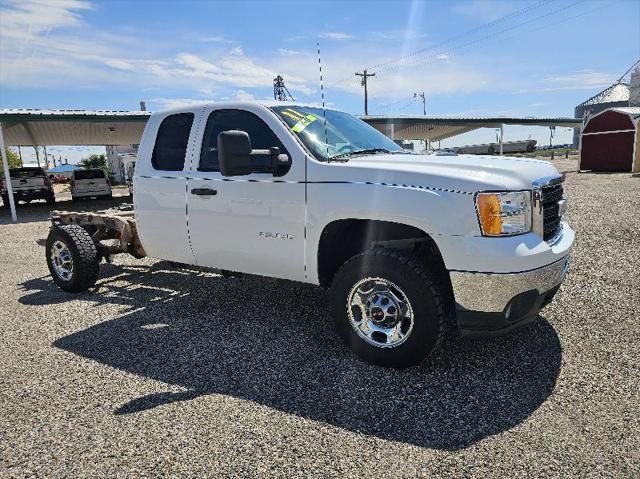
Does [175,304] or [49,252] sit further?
[49,252]

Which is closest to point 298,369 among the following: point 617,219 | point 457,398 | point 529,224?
point 457,398

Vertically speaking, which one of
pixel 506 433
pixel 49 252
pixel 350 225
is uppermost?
pixel 350 225

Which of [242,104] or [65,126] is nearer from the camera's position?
Answer: [242,104]

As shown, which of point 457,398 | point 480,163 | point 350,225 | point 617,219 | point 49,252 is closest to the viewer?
point 457,398

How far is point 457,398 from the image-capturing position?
301cm

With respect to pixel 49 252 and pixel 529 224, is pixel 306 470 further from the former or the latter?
pixel 49 252

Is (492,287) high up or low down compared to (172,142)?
down

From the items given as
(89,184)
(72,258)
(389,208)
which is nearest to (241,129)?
(389,208)

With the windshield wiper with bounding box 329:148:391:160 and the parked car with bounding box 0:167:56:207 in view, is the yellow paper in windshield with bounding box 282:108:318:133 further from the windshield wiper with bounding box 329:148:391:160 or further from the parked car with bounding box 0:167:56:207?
the parked car with bounding box 0:167:56:207

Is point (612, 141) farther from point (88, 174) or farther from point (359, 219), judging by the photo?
point (359, 219)

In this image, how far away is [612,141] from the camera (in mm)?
26453

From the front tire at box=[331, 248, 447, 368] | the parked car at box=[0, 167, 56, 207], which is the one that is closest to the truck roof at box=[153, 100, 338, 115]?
the front tire at box=[331, 248, 447, 368]

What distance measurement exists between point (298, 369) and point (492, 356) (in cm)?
148

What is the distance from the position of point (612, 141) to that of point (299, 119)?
92.7ft
